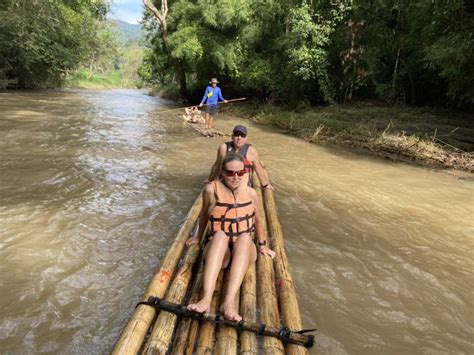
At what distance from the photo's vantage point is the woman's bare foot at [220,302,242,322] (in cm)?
268

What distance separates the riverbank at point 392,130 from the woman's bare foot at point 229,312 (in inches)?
321

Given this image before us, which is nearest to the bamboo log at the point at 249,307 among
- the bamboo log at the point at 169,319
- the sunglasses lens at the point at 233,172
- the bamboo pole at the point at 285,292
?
the bamboo pole at the point at 285,292

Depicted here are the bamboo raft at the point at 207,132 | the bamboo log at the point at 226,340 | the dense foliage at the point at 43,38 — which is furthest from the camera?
the dense foliage at the point at 43,38

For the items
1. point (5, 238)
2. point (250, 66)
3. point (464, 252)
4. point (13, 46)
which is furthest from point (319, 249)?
point (13, 46)

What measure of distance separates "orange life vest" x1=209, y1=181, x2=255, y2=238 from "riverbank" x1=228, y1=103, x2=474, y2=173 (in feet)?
24.8

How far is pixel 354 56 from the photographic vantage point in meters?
15.3

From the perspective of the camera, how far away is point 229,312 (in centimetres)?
271

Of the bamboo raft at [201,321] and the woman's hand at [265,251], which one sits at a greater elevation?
the woman's hand at [265,251]

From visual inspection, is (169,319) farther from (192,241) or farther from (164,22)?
(164,22)

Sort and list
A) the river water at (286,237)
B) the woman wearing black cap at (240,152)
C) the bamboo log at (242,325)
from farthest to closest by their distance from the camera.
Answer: the woman wearing black cap at (240,152), the river water at (286,237), the bamboo log at (242,325)

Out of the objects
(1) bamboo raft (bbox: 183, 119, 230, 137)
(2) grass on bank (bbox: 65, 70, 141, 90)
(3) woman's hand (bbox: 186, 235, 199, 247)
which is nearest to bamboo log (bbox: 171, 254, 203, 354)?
(3) woman's hand (bbox: 186, 235, 199, 247)

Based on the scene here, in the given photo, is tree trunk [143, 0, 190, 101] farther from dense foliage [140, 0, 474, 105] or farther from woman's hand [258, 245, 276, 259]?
woman's hand [258, 245, 276, 259]

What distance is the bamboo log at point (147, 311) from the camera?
237 cm

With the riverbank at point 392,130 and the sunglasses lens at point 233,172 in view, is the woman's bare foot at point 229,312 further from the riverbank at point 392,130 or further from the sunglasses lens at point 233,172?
the riverbank at point 392,130
